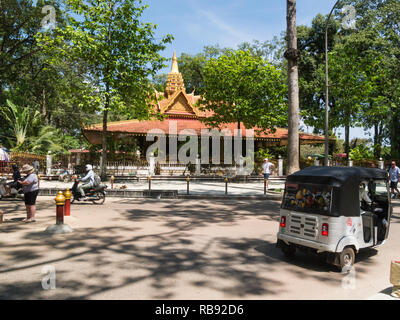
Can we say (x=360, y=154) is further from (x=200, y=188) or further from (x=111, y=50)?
(x=111, y=50)

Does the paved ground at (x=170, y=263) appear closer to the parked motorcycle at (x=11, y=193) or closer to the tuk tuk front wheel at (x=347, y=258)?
the tuk tuk front wheel at (x=347, y=258)

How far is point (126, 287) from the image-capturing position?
14.2ft

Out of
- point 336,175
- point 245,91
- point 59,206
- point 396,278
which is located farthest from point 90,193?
point 245,91

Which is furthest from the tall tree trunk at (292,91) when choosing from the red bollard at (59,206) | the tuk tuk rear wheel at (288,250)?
the red bollard at (59,206)

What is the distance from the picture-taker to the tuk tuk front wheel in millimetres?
5125

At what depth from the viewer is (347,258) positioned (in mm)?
5348

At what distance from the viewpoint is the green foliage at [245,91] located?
969 inches

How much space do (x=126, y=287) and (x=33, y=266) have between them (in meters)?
1.92

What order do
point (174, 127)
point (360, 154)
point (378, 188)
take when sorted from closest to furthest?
point (378, 188) < point (174, 127) < point (360, 154)

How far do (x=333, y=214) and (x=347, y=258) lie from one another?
3.11ft

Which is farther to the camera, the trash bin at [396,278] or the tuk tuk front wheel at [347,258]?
the tuk tuk front wheel at [347,258]

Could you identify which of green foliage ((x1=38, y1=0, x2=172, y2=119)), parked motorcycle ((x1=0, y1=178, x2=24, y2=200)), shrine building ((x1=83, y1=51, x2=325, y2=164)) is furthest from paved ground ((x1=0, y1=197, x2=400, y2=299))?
shrine building ((x1=83, y1=51, x2=325, y2=164))

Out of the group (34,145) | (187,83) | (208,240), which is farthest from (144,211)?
(187,83)

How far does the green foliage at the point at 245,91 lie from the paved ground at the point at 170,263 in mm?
16429
